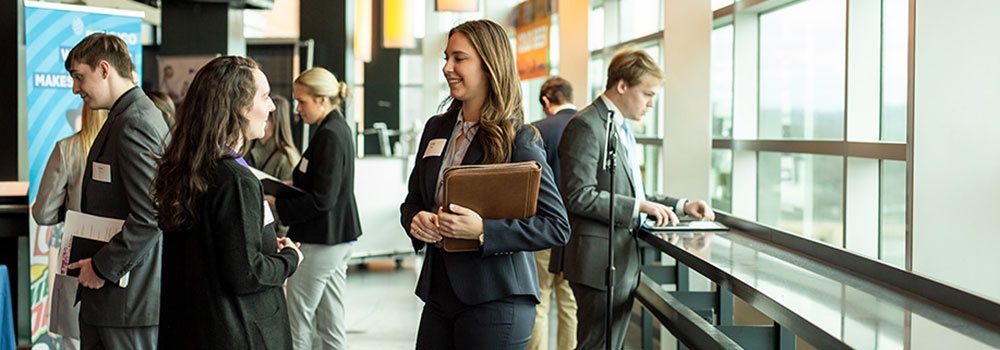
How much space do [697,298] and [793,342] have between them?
3.33 ft

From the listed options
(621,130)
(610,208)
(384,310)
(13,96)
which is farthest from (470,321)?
(13,96)

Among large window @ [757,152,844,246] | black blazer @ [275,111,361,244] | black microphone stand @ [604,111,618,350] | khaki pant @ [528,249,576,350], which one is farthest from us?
khaki pant @ [528,249,576,350]

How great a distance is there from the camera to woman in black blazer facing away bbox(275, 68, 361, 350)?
379 cm

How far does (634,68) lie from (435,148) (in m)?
1.22

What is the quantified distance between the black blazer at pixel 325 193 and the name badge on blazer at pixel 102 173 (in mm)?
1176

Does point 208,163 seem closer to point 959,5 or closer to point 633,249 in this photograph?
point 633,249

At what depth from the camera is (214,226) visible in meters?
1.97

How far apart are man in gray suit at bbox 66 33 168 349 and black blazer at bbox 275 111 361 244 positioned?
105 centimetres

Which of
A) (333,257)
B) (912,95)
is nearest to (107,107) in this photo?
(333,257)

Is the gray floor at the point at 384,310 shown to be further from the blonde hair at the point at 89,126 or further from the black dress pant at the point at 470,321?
the black dress pant at the point at 470,321

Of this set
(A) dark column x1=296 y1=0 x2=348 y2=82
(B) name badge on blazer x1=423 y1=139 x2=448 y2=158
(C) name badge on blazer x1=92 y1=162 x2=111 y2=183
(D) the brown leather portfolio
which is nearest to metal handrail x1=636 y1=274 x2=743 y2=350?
(D) the brown leather portfolio

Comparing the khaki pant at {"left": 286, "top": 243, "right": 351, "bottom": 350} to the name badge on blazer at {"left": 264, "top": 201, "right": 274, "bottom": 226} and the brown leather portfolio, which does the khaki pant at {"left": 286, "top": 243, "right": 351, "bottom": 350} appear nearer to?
the name badge on blazer at {"left": 264, "top": 201, "right": 274, "bottom": 226}

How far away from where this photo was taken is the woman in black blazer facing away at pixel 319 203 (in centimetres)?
379

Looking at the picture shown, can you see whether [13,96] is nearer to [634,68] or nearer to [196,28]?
[196,28]
